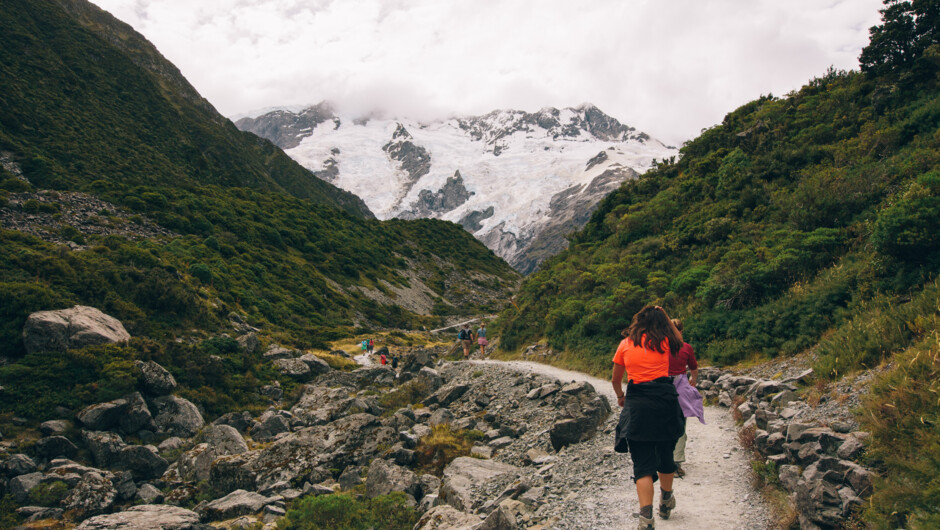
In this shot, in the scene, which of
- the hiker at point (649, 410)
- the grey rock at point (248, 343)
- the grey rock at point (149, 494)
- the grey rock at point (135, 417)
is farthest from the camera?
the grey rock at point (248, 343)

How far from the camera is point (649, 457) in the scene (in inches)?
208

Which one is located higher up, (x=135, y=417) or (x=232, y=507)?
(x=135, y=417)

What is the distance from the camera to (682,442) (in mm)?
7000

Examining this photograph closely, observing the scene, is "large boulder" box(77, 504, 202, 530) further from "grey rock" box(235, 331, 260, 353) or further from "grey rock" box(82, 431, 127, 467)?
"grey rock" box(235, 331, 260, 353)

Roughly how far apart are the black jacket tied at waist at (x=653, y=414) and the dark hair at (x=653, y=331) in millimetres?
440

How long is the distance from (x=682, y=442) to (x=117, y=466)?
15.6 metres

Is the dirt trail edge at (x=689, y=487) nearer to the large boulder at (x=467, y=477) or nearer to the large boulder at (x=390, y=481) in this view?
the large boulder at (x=467, y=477)

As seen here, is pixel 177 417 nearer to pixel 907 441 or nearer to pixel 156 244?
pixel 907 441

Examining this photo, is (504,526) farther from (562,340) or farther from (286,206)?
(286,206)

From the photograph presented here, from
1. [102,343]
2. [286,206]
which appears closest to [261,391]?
[102,343]

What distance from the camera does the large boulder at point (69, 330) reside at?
17.3 meters

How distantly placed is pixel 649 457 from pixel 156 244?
43.6 meters

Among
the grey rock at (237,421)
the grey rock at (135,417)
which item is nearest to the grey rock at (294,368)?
the grey rock at (237,421)

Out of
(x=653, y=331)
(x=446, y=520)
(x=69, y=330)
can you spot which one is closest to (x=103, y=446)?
(x=69, y=330)
